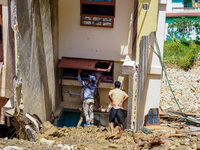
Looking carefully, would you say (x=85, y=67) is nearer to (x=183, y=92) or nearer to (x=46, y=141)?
(x=46, y=141)

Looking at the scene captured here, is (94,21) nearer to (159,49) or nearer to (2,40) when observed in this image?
(159,49)

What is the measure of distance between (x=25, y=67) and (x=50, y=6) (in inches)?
110

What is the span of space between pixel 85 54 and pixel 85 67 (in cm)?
67

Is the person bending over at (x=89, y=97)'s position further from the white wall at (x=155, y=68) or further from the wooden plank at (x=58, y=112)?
the white wall at (x=155, y=68)

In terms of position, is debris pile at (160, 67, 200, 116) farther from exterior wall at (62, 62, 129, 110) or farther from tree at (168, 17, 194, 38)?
tree at (168, 17, 194, 38)

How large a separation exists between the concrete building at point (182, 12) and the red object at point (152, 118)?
63.2 feet

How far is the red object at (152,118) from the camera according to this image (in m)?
11.6

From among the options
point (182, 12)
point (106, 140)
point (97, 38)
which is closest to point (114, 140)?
point (106, 140)

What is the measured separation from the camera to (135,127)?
32.8ft

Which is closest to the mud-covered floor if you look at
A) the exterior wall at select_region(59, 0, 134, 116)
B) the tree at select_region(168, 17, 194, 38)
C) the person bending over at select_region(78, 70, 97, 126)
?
the person bending over at select_region(78, 70, 97, 126)

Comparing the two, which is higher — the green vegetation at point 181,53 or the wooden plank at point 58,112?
the green vegetation at point 181,53

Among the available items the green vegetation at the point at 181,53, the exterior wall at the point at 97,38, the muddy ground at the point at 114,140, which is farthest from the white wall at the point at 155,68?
the green vegetation at the point at 181,53

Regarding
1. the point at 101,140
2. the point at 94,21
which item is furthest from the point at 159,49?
the point at 101,140

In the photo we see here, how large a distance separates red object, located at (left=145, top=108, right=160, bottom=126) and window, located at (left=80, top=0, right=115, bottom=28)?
3.50m
